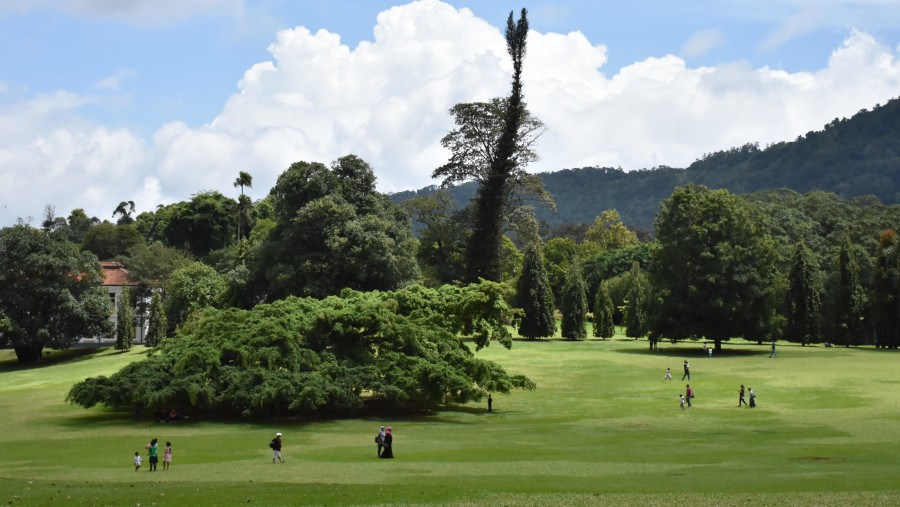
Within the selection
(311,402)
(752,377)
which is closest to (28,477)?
(311,402)

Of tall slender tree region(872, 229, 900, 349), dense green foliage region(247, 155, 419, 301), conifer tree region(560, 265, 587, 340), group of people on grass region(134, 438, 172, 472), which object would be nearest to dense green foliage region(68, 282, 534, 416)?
group of people on grass region(134, 438, 172, 472)

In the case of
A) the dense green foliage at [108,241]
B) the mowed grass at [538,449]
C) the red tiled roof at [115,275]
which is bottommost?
the mowed grass at [538,449]

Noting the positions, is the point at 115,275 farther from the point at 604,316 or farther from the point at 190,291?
the point at 604,316

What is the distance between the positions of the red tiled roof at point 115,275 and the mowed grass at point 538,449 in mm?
48439

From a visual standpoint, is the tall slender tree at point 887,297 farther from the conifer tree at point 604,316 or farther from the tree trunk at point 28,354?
the tree trunk at point 28,354

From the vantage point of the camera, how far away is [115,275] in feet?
366

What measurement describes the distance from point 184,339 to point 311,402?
39.5 feet

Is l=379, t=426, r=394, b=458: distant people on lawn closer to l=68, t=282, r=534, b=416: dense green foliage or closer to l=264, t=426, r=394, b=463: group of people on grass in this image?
l=264, t=426, r=394, b=463: group of people on grass

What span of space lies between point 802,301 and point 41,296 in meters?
71.7

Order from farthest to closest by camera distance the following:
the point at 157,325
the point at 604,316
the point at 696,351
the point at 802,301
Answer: the point at 604,316, the point at 802,301, the point at 157,325, the point at 696,351

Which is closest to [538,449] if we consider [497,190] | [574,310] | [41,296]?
[497,190]

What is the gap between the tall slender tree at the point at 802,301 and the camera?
305 ft

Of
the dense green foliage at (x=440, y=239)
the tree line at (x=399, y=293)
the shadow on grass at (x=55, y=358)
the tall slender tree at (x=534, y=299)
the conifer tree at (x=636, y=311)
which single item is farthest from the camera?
the conifer tree at (x=636, y=311)

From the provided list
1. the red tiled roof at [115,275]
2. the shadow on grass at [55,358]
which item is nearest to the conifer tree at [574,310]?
the shadow on grass at [55,358]
